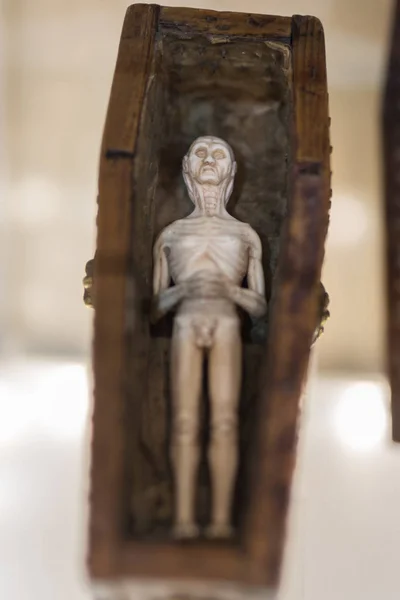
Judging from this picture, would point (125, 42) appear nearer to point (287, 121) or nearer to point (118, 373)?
point (287, 121)

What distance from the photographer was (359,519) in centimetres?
155

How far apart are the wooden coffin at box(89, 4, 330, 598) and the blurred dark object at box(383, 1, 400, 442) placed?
0.50 meters

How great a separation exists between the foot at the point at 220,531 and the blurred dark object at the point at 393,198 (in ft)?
2.34

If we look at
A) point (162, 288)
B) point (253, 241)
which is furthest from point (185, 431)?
point (253, 241)

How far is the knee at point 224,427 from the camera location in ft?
3.42

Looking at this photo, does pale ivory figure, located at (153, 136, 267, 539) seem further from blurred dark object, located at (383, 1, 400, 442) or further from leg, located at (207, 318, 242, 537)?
blurred dark object, located at (383, 1, 400, 442)

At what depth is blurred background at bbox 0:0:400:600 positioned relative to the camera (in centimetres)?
161

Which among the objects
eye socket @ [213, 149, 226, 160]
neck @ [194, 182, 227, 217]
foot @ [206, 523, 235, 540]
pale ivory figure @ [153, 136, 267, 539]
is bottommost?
foot @ [206, 523, 235, 540]

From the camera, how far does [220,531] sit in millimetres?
1004

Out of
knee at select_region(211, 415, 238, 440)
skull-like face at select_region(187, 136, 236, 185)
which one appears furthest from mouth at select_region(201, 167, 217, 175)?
knee at select_region(211, 415, 238, 440)

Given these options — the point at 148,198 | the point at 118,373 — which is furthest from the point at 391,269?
the point at 118,373

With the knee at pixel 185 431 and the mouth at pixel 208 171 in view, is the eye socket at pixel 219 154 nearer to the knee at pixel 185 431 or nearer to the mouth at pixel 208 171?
the mouth at pixel 208 171

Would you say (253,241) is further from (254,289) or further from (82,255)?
(82,255)

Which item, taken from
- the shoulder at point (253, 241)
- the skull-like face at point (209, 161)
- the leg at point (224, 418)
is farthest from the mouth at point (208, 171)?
the leg at point (224, 418)
